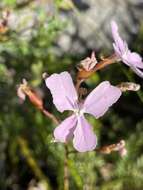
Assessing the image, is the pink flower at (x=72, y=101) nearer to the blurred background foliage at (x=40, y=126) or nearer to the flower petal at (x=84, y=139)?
the flower petal at (x=84, y=139)

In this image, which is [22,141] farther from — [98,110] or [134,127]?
[98,110]

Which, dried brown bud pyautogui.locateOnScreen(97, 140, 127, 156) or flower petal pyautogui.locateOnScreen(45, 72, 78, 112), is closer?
flower petal pyautogui.locateOnScreen(45, 72, 78, 112)

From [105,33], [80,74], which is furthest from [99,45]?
[80,74]

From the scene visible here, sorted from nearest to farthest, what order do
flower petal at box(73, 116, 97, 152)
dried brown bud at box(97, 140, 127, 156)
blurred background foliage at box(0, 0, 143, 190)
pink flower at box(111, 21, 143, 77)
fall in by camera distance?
flower petal at box(73, 116, 97, 152)
pink flower at box(111, 21, 143, 77)
dried brown bud at box(97, 140, 127, 156)
blurred background foliage at box(0, 0, 143, 190)

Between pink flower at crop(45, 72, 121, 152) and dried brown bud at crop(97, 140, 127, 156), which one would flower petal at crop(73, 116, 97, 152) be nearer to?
pink flower at crop(45, 72, 121, 152)

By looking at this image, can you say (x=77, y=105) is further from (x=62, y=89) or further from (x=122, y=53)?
(x=122, y=53)

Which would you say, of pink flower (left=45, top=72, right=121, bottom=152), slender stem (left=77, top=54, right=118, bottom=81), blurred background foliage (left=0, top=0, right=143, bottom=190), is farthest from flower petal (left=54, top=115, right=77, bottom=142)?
blurred background foliage (left=0, top=0, right=143, bottom=190)

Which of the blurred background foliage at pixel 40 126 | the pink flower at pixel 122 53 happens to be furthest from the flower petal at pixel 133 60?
the blurred background foliage at pixel 40 126

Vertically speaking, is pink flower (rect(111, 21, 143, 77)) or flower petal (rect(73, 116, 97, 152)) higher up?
pink flower (rect(111, 21, 143, 77))
